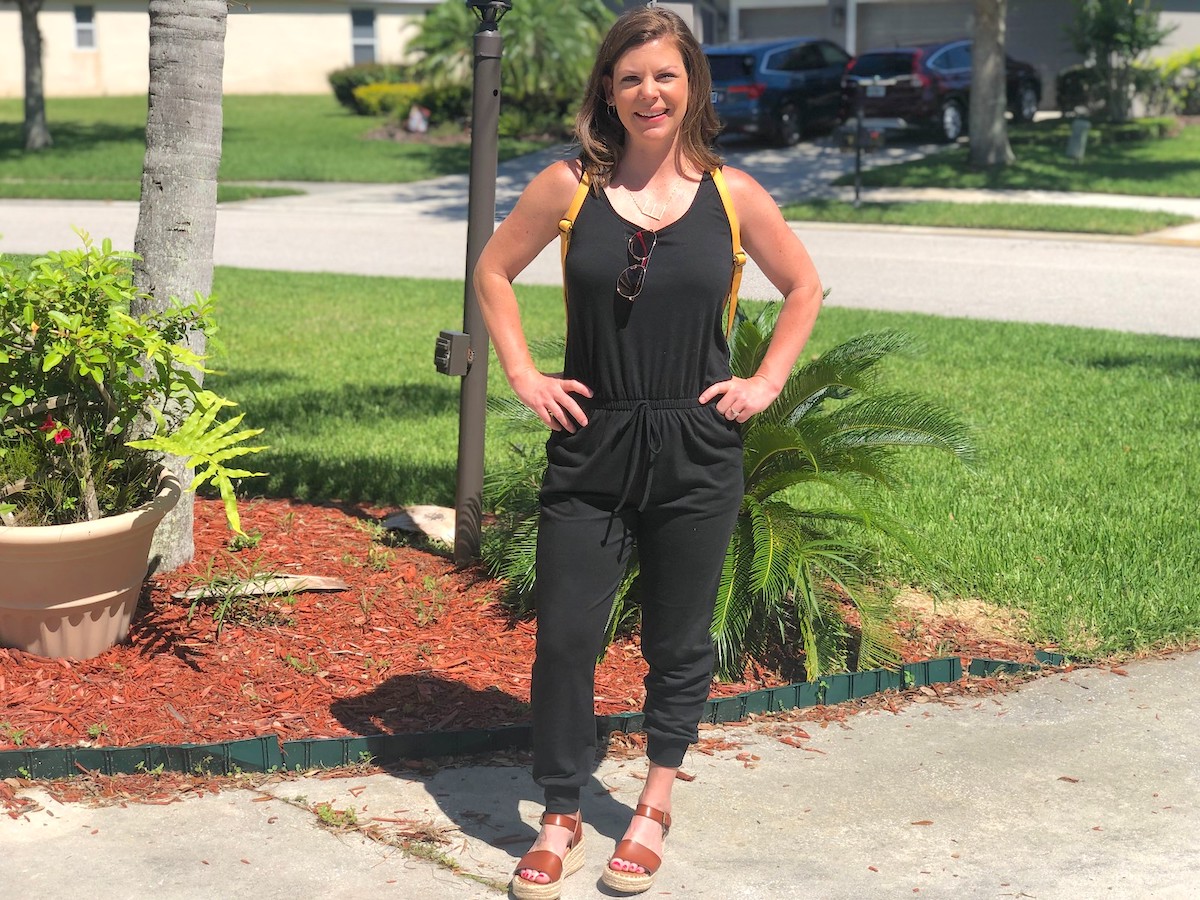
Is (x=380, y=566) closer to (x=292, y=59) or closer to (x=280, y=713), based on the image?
(x=280, y=713)

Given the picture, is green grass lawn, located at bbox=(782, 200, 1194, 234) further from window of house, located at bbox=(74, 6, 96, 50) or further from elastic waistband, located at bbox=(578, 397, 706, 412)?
window of house, located at bbox=(74, 6, 96, 50)

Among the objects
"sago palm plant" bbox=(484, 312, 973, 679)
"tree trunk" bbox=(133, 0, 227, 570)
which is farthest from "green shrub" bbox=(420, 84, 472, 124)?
"sago palm plant" bbox=(484, 312, 973, 679)

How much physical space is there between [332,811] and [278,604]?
1.26 meters

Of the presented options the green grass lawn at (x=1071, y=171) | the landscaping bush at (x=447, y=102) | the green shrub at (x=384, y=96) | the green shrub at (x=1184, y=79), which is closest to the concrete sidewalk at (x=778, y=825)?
the green grass lawn at (x=1071, y=171)

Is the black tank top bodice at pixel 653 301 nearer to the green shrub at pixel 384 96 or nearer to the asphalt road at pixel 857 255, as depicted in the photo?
the asphalt road at pixel 857 255

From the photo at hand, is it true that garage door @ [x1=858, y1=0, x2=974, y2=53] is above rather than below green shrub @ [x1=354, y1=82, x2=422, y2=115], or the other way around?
above

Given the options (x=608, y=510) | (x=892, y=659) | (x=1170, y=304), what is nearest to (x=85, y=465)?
(x=608, y=510)

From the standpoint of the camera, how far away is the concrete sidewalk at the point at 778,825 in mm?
3318

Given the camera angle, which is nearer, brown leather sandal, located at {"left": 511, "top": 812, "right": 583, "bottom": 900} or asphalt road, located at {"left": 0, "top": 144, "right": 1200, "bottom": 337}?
brown leather sandal, located at {"left": 511, "top": 812, "right": 583, "bottom": 900}

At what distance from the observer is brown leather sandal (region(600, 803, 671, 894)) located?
129 inches

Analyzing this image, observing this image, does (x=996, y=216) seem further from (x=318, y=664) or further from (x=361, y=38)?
(x=361, y=38)

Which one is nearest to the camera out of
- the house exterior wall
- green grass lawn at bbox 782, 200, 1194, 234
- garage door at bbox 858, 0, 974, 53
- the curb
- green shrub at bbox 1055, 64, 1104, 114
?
the curb

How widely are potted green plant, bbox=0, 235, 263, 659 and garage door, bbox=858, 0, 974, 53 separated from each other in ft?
105

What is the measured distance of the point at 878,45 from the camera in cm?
3528
